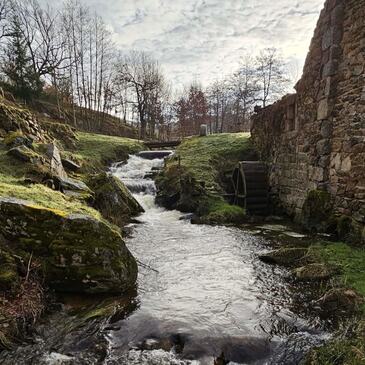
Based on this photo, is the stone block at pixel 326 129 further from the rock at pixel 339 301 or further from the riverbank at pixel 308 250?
the rock at pixel 339 301

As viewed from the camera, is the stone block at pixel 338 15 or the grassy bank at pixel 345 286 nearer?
the grassy bank at pixel 345 286

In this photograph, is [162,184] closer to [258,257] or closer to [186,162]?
[186,162]

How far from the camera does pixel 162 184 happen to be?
1160cm

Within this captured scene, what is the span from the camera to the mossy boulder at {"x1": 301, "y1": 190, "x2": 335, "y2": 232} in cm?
689

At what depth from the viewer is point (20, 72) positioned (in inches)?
834

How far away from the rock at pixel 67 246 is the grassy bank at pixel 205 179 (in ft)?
15.5

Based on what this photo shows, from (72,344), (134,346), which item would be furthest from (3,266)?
(134,346)

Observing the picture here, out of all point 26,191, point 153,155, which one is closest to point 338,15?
point 26,191

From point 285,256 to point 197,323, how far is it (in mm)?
2520

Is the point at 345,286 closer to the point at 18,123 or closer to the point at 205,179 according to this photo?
the point at 205,179

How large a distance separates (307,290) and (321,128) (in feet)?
13.4

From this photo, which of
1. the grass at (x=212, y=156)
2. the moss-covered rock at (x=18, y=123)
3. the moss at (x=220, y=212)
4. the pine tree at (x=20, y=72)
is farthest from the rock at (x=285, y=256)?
the pine tree at (x=20, y=72)

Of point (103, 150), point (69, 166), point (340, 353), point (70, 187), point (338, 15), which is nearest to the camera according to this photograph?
point (340, 353)

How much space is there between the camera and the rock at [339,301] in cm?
376
